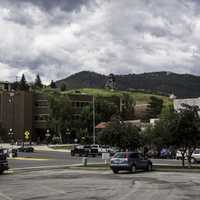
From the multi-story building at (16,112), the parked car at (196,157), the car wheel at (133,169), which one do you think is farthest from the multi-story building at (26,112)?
the car wheel at (133,169)

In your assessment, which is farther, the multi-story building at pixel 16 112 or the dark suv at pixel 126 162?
the multi-story building at pixel 16 112

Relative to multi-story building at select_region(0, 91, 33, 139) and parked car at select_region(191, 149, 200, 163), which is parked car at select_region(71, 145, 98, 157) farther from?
multi-story building at select_region(0, 91, 33, 139)

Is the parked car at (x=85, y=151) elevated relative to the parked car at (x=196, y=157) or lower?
elevated

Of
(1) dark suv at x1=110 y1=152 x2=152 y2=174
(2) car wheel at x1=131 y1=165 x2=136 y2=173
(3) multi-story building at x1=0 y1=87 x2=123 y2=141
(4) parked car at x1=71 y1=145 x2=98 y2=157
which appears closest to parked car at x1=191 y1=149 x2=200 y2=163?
(1) dark suv at x1=110 y1=152 x2=152 y2=174

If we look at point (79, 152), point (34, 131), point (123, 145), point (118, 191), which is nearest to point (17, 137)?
point (34, 131)

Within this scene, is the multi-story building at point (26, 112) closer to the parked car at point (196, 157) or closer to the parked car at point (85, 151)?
the parked car at point (85, 151)

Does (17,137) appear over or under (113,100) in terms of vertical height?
under

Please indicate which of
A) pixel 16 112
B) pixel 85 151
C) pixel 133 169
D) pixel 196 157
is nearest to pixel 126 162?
pixel 133 169

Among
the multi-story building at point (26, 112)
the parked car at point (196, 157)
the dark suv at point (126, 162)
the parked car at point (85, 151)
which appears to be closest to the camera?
the dark suv at point (126, 162)

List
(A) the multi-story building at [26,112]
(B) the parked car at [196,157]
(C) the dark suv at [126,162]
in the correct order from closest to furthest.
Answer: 1. (C) the dark suv at [126,162]
2. (B) the parked car at [196,157]
3. (A) the multi-story building at [26,112]

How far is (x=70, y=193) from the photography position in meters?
22.1

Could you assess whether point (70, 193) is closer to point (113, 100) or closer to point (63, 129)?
point (63, 129)

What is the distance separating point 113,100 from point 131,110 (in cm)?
724

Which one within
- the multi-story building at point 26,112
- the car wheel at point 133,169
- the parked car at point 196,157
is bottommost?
the car wheel at point 133,169
